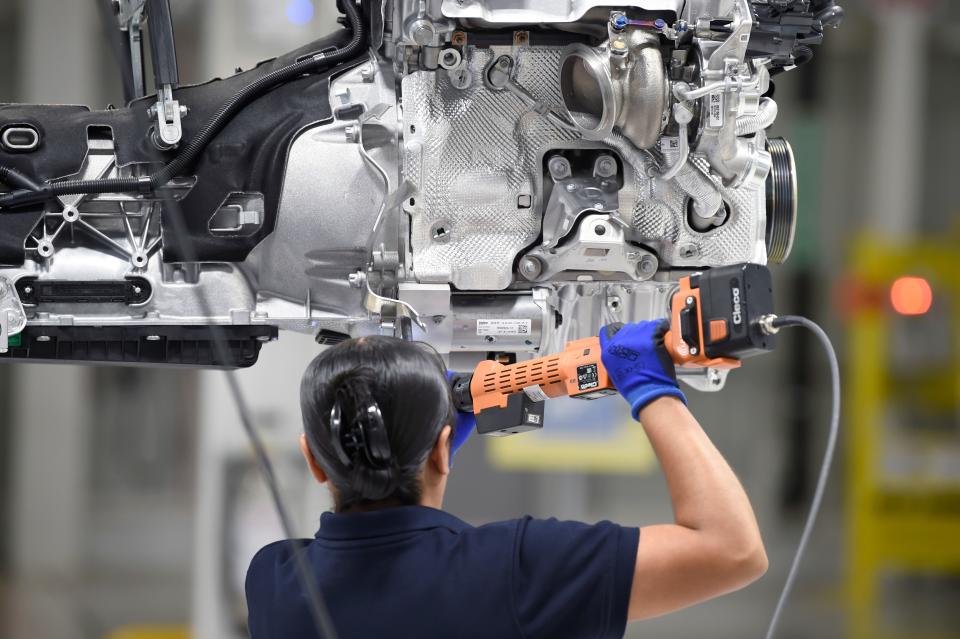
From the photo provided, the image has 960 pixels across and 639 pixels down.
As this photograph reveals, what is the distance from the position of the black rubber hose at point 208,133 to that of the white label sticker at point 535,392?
3.21 ft

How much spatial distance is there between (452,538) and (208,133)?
4.23 feet

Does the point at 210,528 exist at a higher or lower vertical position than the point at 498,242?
lower

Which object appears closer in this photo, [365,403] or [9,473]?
[365,403]

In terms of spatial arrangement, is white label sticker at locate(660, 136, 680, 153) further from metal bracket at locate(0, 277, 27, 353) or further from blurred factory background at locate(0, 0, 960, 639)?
blurred factory background at locate(0, 0, 960, 639)

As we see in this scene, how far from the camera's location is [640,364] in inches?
81.4

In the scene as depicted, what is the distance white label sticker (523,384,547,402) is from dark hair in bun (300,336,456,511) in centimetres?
46

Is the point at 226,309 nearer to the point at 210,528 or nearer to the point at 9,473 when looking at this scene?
the point at 210,528

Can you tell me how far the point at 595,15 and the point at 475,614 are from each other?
1420mm

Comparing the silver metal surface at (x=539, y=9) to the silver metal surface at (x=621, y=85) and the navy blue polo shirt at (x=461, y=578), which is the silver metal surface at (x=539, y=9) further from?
the navy blue polo shirt at (x=461, y=578)

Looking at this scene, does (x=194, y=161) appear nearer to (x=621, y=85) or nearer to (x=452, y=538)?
(x=621, y=85)

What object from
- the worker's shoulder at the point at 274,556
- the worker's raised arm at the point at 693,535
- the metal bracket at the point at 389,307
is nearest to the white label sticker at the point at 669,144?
the metal bracket at the point at 389,307

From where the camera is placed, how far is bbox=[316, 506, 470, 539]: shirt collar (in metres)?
1.98

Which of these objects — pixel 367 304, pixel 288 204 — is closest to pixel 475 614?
pixel 367 304

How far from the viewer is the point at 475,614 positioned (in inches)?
74.7
